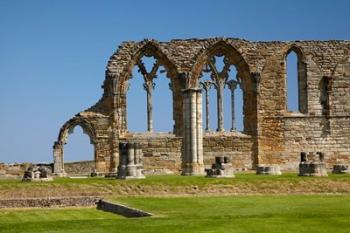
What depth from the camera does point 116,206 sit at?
58.2ft

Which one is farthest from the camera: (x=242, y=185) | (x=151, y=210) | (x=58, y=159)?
(x=58, y=159)

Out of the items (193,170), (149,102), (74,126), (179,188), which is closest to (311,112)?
(149,102)

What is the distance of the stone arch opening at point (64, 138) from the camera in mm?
31219

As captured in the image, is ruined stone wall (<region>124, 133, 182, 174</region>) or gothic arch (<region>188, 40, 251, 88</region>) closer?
ruined stone wall (<region>124, 133, 182, 174</region>)

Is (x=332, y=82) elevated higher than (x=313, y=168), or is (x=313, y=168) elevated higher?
(x=332, y=82)

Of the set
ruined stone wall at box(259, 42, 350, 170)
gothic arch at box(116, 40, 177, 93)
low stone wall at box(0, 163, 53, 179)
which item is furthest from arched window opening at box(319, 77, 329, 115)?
low stone wall at box(0, 163, 53, 179)

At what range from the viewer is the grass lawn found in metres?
12.3

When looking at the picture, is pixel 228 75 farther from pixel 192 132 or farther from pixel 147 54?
pixel 192 132

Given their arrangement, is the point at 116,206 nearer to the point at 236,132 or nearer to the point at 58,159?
the point at 58,159

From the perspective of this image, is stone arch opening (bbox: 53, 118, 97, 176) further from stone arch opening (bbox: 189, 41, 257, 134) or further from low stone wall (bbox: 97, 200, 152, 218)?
low stone wall (bbox: 97, 200, 152, 218)

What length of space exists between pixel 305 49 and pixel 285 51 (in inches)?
38.6

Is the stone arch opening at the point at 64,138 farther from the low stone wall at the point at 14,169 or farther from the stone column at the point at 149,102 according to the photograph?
the stone column at the point at 149,102

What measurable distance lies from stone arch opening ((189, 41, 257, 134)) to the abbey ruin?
1.8 inches

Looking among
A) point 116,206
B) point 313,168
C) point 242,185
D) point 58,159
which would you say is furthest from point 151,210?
point 58,159
